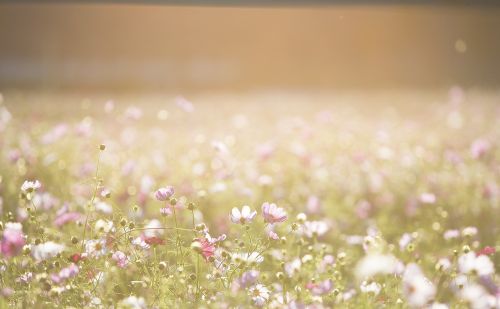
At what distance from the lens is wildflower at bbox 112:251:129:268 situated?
5.55 ft

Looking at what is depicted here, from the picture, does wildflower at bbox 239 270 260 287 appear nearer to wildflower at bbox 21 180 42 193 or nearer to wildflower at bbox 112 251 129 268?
wildflower at bbox 112 251 129 268

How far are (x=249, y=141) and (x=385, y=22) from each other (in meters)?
11.6

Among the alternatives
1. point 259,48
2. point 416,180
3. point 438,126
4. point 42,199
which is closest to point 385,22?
point 259,48

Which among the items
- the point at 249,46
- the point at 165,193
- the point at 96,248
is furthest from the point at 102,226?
the point at 249,46

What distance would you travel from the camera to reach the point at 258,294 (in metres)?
1.62

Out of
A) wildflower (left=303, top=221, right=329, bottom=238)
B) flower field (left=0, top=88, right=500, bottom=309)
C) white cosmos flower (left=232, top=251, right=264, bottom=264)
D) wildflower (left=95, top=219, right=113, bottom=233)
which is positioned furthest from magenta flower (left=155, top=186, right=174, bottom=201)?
wildflower (left=303, top=221, right=329, bottom=238)

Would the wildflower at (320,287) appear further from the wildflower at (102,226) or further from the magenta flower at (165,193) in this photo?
the wildflower at (102,226)

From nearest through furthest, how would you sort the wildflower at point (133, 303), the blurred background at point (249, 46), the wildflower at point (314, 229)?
the wildflower at point (133, 303) < the wildflower at point (314, 229) < the blurred background at point (249, 46)

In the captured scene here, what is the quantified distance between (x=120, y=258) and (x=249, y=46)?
13832mm

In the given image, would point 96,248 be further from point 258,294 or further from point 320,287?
point 320,287

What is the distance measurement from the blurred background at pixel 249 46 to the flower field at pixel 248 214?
286 inches

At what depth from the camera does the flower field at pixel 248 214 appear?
1.65 m

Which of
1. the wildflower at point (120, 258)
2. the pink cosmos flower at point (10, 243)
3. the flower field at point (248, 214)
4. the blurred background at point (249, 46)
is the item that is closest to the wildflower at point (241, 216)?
the flower field at point (248, 214)

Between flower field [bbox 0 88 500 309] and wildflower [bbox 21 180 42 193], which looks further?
wildflower [bbox 21 180 42 193]
